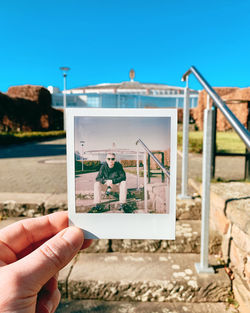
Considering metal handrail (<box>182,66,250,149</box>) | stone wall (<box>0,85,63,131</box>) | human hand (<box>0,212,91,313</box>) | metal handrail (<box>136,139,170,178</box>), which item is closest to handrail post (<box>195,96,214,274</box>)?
metal handrail (<box>182,66,250,149</box>)

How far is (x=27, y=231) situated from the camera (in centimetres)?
87

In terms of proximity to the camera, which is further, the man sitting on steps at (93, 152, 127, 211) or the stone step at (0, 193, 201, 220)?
the stone step at (0, 193, 201, 220)

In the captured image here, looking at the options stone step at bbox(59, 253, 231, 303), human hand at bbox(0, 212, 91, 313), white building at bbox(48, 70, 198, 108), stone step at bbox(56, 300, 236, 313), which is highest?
white building at bbox(48, 70, 198, 108)

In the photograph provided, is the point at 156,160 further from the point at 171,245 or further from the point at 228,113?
the point at 171,245

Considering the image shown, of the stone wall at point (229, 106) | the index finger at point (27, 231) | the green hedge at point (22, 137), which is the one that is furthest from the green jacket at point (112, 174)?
the green hedge at point (22, 137)

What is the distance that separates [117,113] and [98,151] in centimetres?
14

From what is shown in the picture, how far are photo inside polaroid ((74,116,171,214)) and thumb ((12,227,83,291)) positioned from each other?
0.10 meters

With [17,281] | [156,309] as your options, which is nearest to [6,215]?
[156,309]

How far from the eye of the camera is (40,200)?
7.33 ft


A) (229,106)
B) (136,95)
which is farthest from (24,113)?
(229,106)

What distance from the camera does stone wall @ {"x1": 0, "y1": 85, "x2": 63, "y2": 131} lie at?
820cm

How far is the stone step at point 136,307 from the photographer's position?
148cm

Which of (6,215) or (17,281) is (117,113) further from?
(6,215)

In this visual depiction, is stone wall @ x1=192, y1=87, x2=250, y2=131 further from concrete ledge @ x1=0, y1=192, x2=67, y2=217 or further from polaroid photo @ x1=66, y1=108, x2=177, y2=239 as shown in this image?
polaroid photo @ x1=66, y1=108, x2=177, y2=239
